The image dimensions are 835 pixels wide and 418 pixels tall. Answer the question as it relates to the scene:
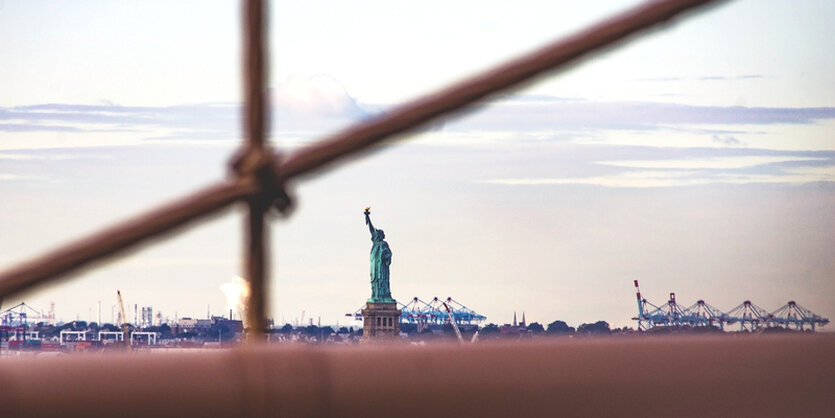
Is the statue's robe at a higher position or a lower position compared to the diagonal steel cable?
higher

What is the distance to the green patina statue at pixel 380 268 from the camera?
21547 millimetres

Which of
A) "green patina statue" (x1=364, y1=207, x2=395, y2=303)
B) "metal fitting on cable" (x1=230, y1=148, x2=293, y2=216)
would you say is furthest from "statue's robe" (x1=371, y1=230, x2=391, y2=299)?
"metal fitting on cable" (x1=230, y1=148, x2=293, y2=216)

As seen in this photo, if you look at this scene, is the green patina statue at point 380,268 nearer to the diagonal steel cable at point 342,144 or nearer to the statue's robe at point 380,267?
the statue's robe at point 380,267

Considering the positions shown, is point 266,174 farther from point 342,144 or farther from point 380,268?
point 380,268

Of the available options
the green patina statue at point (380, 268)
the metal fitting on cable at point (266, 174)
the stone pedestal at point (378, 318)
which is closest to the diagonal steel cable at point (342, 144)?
the metal fitting on cable at point (266, 174)

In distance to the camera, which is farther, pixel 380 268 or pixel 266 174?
pixel 380 268

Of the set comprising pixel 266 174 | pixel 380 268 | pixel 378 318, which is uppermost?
pixel 380 268

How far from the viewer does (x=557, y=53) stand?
29cm

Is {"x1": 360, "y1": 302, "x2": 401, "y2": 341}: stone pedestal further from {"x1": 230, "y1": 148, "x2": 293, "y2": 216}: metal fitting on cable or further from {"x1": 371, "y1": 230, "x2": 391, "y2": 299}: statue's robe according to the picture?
{"x1": 230, "y1": 148, "x2": 293, "y2": 216}: metal fitting on cable

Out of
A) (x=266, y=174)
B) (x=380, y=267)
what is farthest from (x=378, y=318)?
(x=266, y=174)

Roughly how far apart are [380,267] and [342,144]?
71.1 feet

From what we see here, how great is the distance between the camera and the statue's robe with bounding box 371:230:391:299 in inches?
853

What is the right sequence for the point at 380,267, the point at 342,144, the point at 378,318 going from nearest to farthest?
the point at 342,144 → the point at 378,318 → the point at 380,267

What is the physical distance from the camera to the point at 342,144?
29 cm
